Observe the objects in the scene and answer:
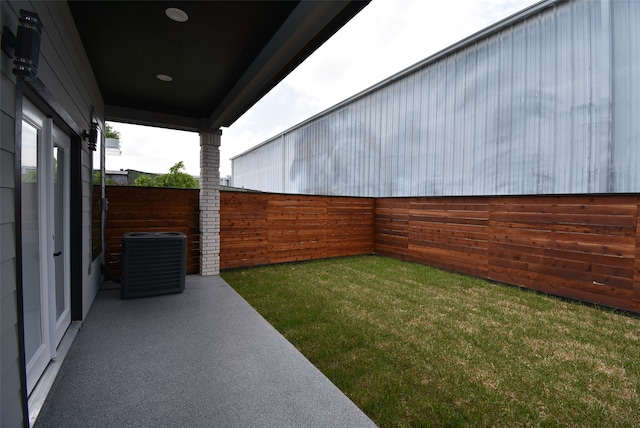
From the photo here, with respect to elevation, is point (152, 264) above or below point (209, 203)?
below

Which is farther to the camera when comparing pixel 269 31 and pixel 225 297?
pixel 225 297

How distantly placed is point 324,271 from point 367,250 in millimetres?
2350

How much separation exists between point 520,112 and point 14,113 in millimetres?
6452

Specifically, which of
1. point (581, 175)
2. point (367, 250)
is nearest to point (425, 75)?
point (581, 175)

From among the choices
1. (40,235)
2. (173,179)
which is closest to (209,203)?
(40,235)

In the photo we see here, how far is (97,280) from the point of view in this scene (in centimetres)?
420

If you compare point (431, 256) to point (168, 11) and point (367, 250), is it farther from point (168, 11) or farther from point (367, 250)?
point (168, 11)

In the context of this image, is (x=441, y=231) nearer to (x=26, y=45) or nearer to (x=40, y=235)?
(x=40, y=235)

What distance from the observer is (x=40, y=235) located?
2115 mm

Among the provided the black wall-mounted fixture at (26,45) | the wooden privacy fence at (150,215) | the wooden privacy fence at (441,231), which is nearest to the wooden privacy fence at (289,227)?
the wooden privacy fence at (441,231)

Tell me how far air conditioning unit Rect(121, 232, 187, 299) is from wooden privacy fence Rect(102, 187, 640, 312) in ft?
3.60

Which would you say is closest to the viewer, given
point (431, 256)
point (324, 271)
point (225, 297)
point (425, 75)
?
point (225, 297)

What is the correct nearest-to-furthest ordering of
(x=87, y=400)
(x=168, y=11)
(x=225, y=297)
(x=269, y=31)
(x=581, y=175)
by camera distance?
(x=87, y=400)
(x=168, y=11)
(x=269, y=31)
(x=225, y=297)
(x=581, y=175)

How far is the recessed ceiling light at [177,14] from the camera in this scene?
2.34 metres
